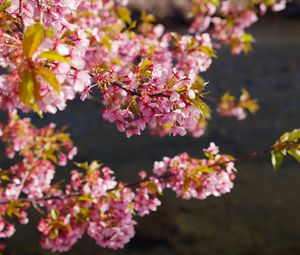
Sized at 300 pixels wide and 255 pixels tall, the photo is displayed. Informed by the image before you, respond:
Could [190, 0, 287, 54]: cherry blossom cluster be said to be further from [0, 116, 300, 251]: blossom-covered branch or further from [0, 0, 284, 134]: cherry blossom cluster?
[0, 0, 284, 134]: cherry blossom cluster

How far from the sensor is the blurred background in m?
6.23

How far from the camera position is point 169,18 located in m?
19.1

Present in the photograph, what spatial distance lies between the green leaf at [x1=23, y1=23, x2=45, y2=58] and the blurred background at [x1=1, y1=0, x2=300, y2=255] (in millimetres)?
5048

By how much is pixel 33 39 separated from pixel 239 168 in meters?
6.99

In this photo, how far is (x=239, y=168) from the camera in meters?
8.03

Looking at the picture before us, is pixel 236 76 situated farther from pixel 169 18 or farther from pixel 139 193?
pixel 139 193

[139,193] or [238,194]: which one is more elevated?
[238,194]

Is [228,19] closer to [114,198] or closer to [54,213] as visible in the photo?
[114,198]

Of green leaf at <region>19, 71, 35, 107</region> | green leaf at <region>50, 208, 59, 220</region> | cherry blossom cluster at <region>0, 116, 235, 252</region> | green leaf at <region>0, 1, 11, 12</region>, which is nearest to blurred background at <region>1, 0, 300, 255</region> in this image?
cherry blossom cluster at <region>0, 116, 235, 252</region>

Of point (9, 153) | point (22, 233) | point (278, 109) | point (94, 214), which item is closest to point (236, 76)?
point (278, 109)

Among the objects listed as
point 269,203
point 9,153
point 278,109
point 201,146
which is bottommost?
point 9,153

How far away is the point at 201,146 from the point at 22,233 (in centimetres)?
357

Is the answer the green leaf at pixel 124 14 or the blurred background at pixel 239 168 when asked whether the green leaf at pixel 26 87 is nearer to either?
the green leaf at pixel 124 14

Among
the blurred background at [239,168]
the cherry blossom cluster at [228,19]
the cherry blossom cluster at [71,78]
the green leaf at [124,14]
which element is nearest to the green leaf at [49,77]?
the cherry blossom cluster at [71,78]
